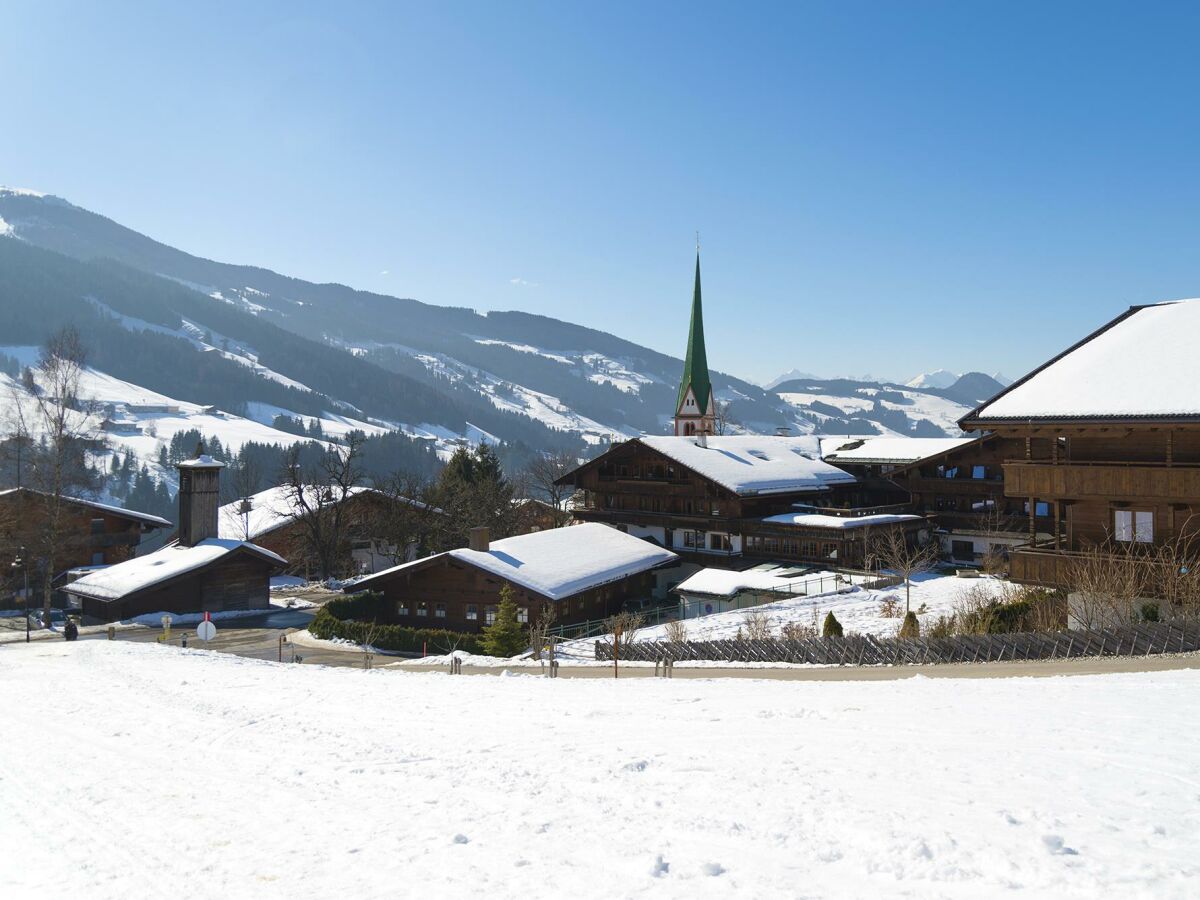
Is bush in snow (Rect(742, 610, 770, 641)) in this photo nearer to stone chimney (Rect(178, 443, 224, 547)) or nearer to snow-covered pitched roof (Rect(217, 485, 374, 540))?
stone chimney (Rect(178, 443, 224, 547))

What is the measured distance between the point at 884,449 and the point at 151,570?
47.7m

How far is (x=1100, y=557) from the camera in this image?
2334 centimetres

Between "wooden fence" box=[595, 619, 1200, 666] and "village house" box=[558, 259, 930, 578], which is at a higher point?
"village house" box=[558, 259, 930, 578]

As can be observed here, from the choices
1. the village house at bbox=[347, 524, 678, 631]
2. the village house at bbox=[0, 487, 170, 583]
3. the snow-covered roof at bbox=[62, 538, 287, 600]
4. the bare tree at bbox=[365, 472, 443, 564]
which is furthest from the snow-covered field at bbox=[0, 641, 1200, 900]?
the bare tree at bbox=[365, 472, 443, 564]

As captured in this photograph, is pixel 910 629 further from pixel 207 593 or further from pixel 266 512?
pixel 266 512

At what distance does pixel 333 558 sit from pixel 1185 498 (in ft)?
175

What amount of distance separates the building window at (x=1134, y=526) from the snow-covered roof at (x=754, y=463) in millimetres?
24202

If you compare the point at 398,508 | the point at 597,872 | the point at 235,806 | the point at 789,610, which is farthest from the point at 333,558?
the point at 597,872

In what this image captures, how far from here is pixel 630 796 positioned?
916cm

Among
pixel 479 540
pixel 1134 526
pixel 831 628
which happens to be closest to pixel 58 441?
pixel 479 540

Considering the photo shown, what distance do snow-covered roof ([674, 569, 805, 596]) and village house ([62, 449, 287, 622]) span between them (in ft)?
82.1

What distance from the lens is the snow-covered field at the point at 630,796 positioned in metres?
7.08

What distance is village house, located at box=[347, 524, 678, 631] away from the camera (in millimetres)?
39625

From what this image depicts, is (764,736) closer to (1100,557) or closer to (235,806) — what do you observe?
(235,806)
